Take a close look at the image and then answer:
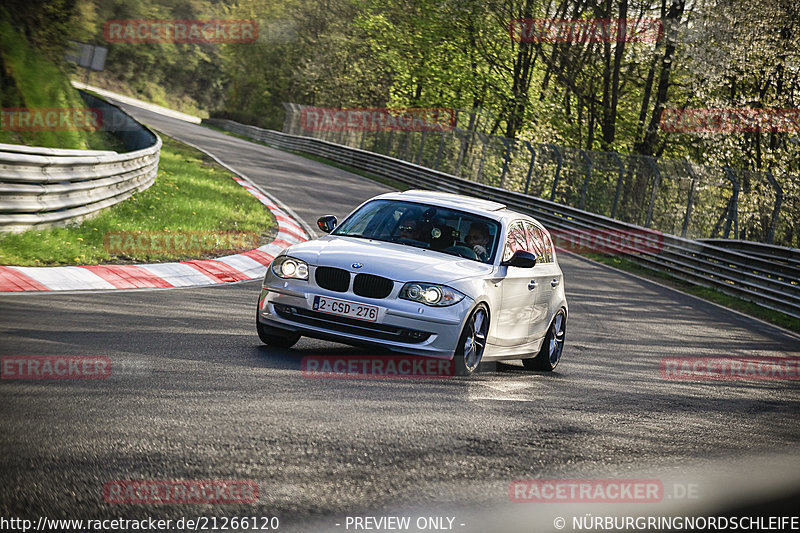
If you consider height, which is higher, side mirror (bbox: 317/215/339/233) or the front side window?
the front side window

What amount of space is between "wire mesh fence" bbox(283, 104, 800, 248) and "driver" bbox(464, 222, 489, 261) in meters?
16.3

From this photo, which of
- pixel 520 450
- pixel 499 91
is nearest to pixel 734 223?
pixel 520 450

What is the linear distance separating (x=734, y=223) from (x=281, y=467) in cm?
2193

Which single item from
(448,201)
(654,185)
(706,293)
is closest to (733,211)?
(706,293)

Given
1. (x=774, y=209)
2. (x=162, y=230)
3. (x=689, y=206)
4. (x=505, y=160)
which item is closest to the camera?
(x=162, y=230)

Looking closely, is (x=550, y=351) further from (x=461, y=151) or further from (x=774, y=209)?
(x=461, y=151)

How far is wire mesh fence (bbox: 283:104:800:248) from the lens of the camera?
23.3m

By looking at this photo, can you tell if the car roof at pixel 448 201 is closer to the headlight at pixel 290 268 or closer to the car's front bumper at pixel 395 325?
the headlight at pixel 290 268

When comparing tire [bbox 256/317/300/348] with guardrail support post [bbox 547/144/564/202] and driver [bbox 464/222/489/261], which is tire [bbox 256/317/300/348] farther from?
guardrail support post [bbox 547/144/564/202]

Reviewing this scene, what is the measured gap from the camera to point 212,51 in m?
114

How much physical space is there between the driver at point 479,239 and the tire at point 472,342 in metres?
0.75

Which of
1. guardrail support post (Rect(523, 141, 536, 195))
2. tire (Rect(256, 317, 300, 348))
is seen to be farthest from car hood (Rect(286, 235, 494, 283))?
guardrail support post (Rect(523, 141, 536, 195))

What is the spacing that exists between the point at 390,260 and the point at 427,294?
1.61 ft

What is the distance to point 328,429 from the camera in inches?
217
